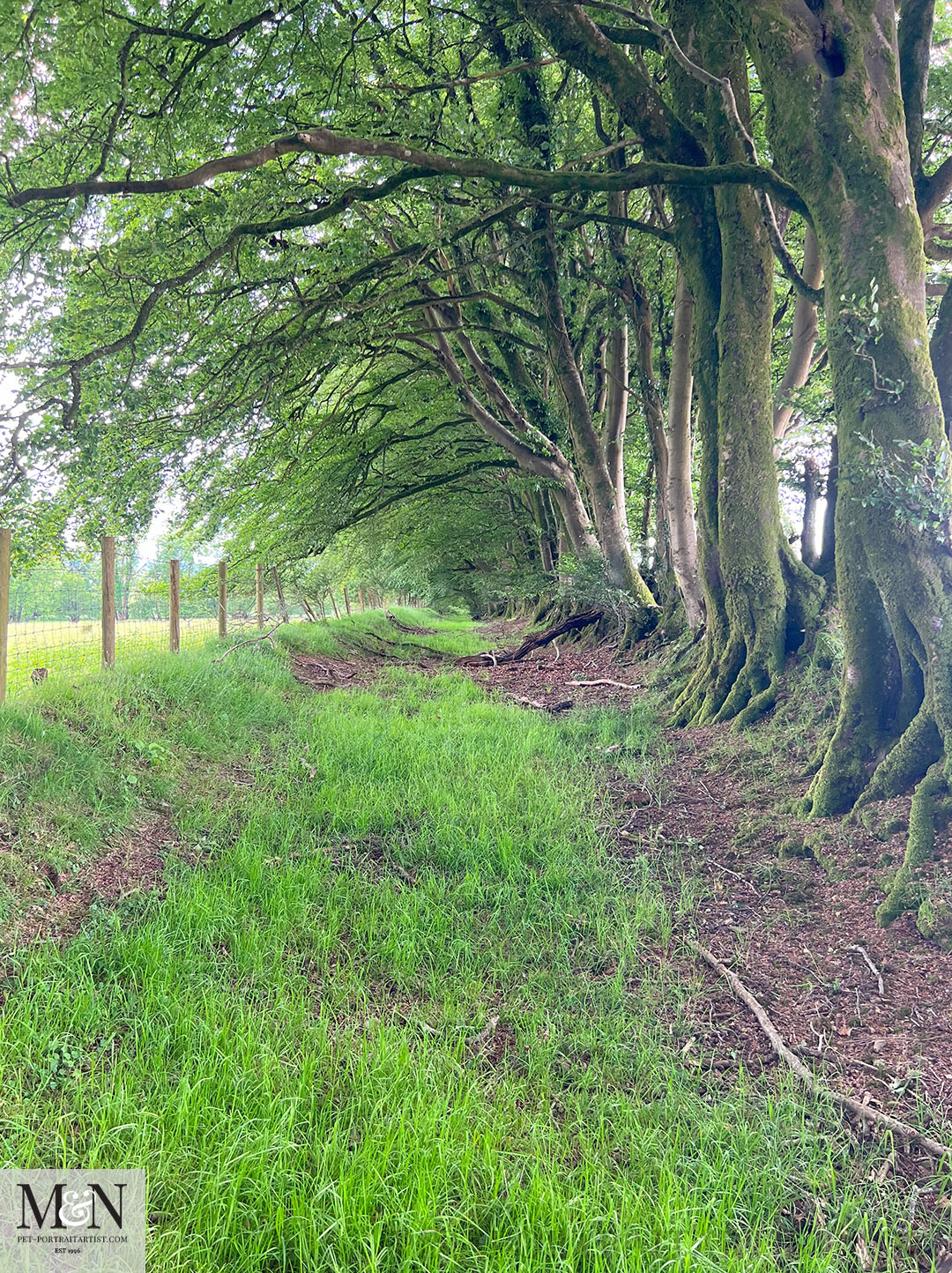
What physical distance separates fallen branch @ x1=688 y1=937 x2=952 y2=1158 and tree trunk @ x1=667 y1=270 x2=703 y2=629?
576 centimetres

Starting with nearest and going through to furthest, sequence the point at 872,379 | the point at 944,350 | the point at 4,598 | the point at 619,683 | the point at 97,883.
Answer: the point at 97,883 → the point at 872,379 → the point at 944,350 → the point at 4,598 → the point at 619,683

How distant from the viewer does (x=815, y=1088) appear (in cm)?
226

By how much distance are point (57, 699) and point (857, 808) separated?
5.98 m

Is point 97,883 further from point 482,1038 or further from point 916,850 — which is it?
point 916,850

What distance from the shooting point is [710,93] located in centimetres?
538

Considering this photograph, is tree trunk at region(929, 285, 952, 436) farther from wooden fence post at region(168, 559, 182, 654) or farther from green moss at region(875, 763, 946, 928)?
wooden fence post at region(168, 559, 182, 654)

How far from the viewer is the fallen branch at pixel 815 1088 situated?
2.03 metres

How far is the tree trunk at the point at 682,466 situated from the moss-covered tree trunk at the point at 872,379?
132 inches

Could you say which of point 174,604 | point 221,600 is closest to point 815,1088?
point 174,604

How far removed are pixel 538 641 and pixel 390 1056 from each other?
1160 centimetres

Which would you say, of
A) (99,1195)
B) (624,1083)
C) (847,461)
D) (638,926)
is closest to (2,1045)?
(99,1195)

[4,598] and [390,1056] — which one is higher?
[4,598]

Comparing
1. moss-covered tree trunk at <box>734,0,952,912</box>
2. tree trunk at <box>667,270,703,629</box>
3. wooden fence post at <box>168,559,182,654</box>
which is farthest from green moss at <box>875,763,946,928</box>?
wooden fence post at <box>168,559,182,654</box>

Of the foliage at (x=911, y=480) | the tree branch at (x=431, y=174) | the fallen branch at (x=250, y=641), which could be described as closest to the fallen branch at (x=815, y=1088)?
the foliage at (x=911, y=480)
